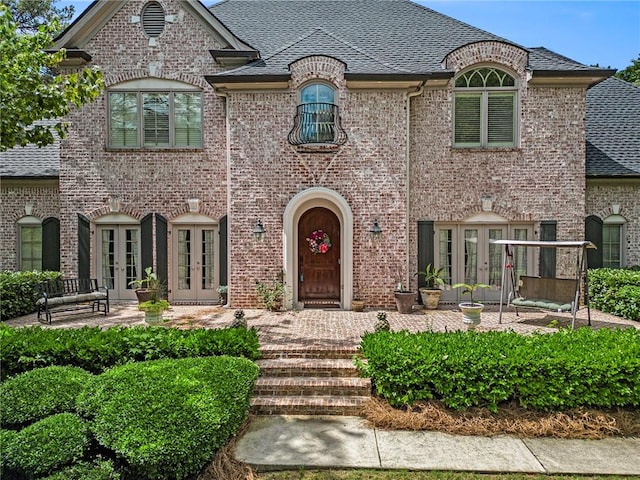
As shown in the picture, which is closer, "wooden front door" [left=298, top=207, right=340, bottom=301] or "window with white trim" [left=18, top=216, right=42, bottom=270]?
"wooden front door" [left=298, top=207, right=340, bottom=301]

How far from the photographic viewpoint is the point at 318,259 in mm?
11109

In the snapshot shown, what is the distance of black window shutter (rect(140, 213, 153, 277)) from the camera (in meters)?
11.3

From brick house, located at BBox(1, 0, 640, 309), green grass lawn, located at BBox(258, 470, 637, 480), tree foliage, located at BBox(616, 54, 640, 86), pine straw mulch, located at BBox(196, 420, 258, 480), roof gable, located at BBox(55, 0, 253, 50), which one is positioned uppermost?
tree foliage, located at BBox(616, 54, 640, 86)

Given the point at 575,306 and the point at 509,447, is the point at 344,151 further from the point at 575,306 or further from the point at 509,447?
the point at 509,447

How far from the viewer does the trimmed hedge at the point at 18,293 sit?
950 centimetres

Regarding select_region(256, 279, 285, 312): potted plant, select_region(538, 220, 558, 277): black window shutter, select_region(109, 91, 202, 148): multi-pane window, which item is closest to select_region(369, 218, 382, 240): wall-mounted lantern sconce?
select_region(256, 279, 285, 312): potted plant

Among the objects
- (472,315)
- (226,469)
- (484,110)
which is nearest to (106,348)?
(226,469)

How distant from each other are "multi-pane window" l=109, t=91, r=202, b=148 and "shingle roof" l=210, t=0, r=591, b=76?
6.40 feet

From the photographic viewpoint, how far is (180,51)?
1128 cm

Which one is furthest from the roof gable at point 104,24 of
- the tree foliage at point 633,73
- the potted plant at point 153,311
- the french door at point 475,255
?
the tree foliage at point 633,73

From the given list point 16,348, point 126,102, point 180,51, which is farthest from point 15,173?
point 16,348

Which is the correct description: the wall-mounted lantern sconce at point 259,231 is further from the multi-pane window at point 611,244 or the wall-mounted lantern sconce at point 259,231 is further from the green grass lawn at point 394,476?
the multi-pane window at point 611,244

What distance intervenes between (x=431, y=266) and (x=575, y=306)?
373 cm

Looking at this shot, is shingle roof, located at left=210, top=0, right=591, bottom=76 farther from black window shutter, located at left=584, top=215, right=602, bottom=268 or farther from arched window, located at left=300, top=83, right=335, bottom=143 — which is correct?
black window shutter, located at left=584, top=215, right=602, bottom=268
